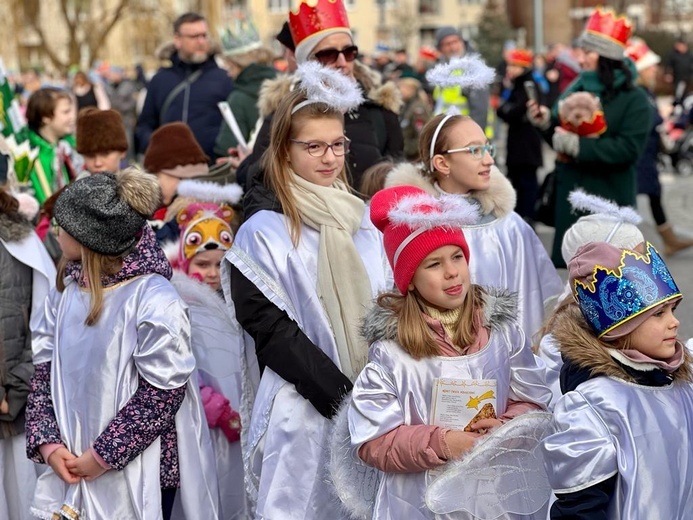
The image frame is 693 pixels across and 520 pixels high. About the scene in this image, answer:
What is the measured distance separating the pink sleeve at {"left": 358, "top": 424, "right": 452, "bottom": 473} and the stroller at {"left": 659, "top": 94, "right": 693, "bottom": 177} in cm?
1615

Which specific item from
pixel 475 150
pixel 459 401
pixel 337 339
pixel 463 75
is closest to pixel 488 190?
pixel 475 150

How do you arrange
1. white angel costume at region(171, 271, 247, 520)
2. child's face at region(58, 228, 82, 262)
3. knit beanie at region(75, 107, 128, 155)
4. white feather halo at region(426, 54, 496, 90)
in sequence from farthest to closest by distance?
knit beanie at region(75, 107, 128, 155)
white angel costume at region(171, 271, 247, 520)
white feather halo at region(426, 54, 496, 90)
child's face at region(58, 228, 82, 262)

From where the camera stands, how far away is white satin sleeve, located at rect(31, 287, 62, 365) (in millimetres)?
4621

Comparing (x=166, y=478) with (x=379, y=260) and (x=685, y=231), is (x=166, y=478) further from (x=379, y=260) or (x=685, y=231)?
(x=685, y=231)

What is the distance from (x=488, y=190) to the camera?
4.80 meters

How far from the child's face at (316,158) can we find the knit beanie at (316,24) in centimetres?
144

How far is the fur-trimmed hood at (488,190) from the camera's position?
15.7 feet

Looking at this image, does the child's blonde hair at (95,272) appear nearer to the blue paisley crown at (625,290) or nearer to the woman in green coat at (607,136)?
the blue paisley crown at (625,290)

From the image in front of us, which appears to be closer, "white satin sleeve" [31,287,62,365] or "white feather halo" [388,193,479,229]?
"white feather halo" [388,193,479,229]

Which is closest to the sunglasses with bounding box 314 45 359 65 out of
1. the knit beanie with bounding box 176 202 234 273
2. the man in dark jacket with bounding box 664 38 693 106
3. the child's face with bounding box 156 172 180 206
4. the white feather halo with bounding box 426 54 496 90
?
the white feather halo with bounding box 426 54 496 90

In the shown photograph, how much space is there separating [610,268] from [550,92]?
18258 millimetres

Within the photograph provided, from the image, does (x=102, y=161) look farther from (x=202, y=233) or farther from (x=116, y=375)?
(x=116, y=375)

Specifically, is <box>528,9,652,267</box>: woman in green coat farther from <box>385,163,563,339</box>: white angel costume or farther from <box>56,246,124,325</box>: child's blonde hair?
<box>56,246,124,325</box>: child's blonde hair

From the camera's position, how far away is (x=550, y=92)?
2106 centimetres
